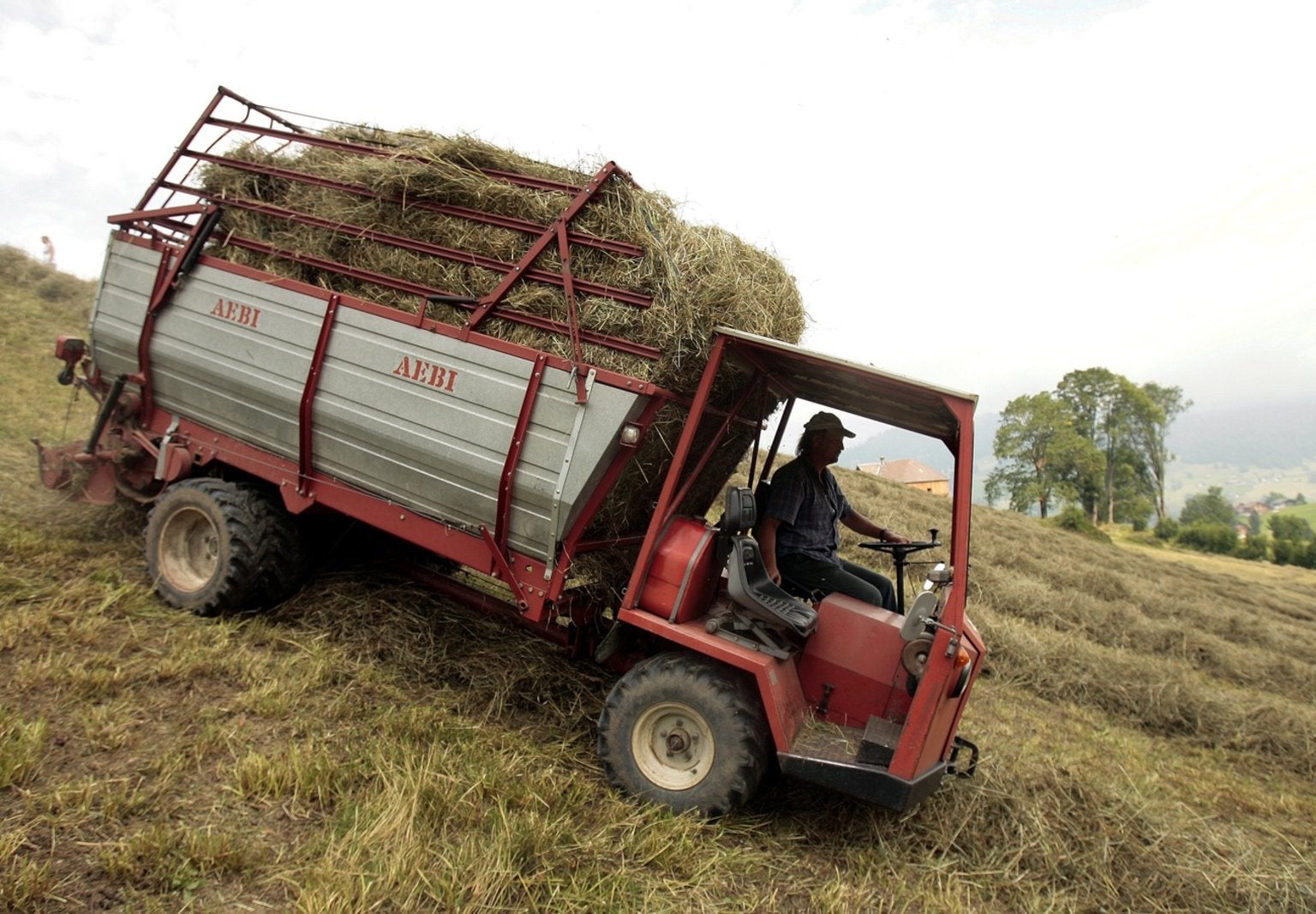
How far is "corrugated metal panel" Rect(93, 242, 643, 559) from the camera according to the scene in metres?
4.23

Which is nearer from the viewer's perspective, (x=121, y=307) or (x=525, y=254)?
(x=525, y=254)

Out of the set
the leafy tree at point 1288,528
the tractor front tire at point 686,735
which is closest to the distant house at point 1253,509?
the leafy tree at point 1288,528

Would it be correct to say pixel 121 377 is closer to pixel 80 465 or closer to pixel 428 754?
pixel 80 465

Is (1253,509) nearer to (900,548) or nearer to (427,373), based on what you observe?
(900,548)

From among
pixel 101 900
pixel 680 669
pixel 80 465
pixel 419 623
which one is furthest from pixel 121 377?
pixel 680 669

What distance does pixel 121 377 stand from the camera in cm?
542

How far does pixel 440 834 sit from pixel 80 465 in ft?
13.2

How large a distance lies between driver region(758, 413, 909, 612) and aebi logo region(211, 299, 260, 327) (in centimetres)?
322

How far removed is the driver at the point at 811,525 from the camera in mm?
4570

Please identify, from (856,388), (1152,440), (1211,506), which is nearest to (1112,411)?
(1152,440)

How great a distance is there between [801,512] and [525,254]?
2.08m

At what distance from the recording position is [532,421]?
4281mm

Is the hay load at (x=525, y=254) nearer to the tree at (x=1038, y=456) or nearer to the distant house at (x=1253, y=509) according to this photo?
the tree at (x=1038, y=456)

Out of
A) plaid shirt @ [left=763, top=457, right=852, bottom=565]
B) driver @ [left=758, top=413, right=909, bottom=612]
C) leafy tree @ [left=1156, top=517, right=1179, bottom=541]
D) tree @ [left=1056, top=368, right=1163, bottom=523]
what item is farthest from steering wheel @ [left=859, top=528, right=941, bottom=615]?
tree @ [left=1056, top=368, right=1163, bottom=523]
